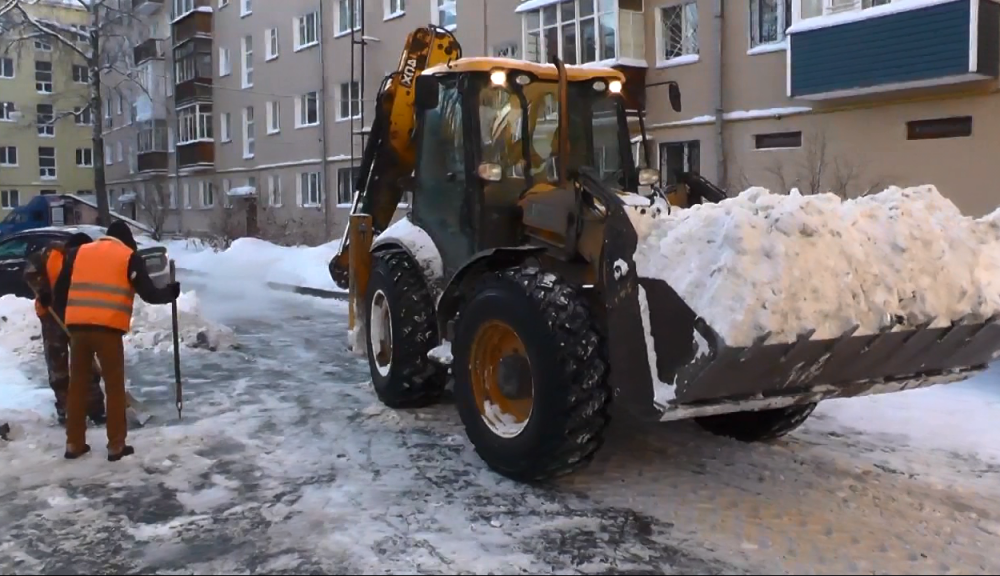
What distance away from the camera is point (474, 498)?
5.51 m

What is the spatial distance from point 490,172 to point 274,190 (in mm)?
28393

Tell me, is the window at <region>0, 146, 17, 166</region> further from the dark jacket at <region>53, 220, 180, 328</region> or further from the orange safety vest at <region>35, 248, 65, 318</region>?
the dark jacket at <region>53, 220, 180, 328</region>

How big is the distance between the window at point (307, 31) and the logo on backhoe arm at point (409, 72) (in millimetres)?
23261

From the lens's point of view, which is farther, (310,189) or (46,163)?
(46,163)

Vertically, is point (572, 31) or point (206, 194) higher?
point (572, 31)

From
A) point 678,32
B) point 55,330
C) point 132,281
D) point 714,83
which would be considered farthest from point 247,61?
point 132,281

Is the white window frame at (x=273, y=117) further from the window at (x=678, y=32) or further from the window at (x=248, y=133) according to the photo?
the window at (x=678, y=32)

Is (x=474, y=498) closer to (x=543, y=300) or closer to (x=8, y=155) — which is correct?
(x=543, y=300)

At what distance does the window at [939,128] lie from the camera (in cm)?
1436

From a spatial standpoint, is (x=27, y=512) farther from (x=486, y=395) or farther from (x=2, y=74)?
(x=2, y=74)

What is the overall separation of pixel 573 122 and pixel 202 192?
35.4 meters

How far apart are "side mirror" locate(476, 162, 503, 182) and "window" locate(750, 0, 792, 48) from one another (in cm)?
1250

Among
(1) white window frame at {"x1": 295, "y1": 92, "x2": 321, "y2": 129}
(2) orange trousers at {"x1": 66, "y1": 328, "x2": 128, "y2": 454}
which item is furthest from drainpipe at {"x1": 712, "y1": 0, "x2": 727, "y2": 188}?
(1) white window frame at {"x1": 295, "y1": 92, "x2": 321, "y2": 129}

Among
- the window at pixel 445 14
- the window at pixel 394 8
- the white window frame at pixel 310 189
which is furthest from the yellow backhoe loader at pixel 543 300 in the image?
the white window frame at pixel 310 189
